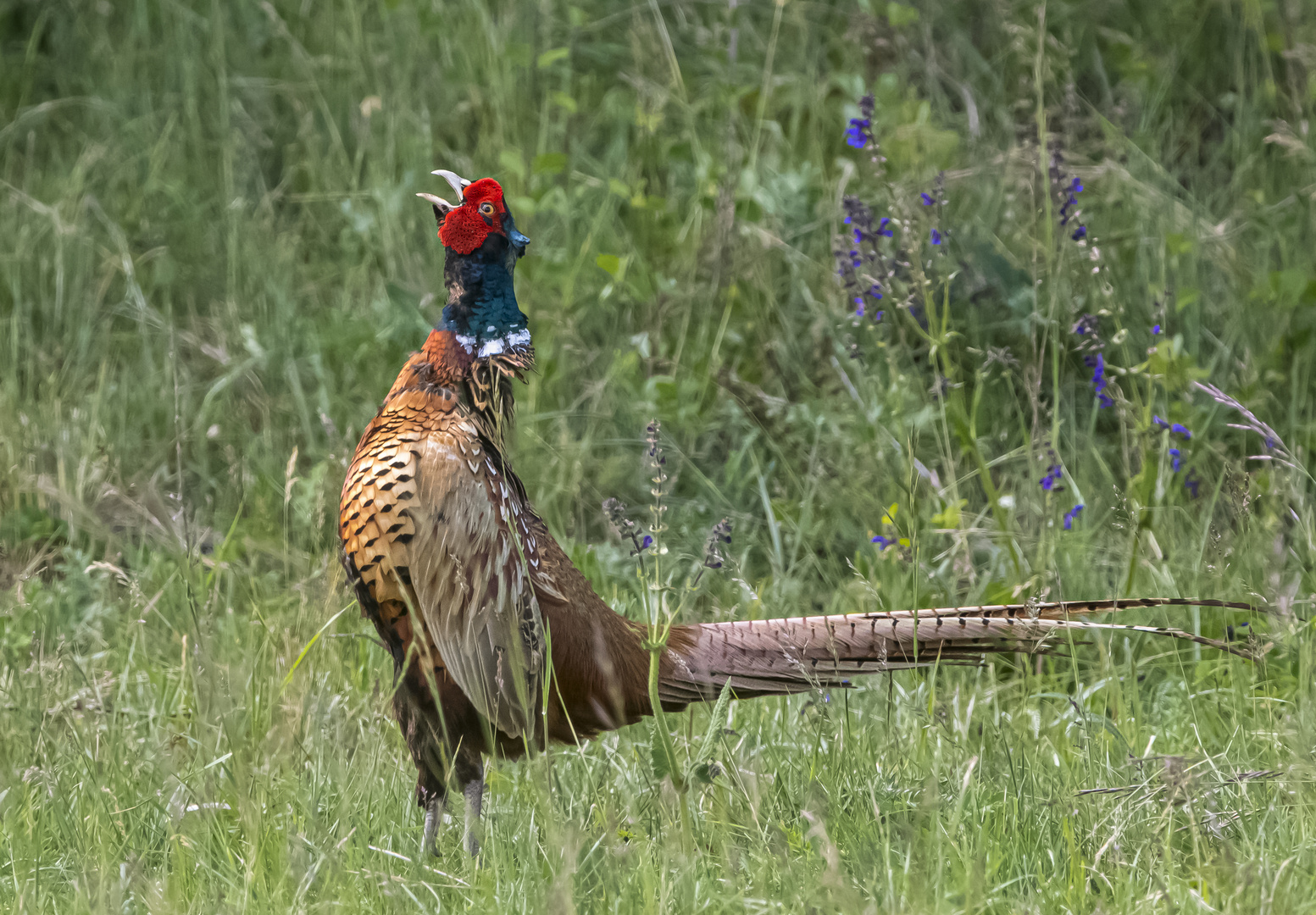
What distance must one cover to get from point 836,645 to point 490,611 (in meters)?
0.74

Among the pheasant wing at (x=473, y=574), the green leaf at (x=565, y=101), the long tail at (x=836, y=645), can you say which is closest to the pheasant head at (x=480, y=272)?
the pheasant wing at (x=473, y=574)

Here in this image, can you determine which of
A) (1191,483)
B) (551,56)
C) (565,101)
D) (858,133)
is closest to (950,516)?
(1191,483)

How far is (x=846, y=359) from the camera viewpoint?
4676mm

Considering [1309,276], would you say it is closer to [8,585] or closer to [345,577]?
[345,577]

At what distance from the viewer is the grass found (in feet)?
8.43

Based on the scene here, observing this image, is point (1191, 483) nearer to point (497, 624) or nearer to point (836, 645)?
point (836, 645)

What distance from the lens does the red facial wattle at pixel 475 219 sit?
299 cm

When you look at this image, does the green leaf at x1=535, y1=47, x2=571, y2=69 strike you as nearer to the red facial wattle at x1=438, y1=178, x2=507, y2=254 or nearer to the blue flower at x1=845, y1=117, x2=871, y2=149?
the blue flower at x1=845, y1=117, x2=871, y2=149

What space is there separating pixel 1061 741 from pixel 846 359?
1.85m

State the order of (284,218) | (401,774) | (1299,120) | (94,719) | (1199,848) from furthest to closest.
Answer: (284,218) → (1299,120) → (94,719) → (401,774) → (1199,848)

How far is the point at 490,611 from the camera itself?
2.89 m

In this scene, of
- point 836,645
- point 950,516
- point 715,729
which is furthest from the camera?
point 950,516

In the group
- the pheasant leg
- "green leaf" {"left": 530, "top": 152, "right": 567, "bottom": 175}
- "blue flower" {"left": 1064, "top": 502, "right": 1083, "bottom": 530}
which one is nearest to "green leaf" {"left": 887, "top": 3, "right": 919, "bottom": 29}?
"green leaf" {"left": 530, "top": 152, "right": 567, "bottom": 175}

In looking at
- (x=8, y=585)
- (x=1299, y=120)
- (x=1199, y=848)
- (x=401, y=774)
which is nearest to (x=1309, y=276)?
(x=1299, y=120)
